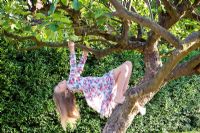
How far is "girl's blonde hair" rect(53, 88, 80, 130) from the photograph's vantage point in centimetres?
420

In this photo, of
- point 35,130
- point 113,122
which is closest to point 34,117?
point 35,130

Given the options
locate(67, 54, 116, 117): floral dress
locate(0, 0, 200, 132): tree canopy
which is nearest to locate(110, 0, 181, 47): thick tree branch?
locate(0, 0, 200, 132): tree canopy

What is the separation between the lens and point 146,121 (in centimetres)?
837

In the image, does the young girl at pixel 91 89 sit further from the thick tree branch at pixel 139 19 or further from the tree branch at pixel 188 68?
the thick tree branch at pixel 139 19

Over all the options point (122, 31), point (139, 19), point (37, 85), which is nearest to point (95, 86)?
point (122, 31)

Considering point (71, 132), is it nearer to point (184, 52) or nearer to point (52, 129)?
point (52, 129)

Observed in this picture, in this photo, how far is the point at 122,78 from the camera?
4133 mm

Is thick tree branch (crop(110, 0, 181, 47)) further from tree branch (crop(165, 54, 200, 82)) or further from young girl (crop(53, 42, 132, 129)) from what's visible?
tree branch (crop(165, 54, 200, 82))

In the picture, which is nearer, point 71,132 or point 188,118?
point 71,132

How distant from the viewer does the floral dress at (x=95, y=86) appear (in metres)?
4.18

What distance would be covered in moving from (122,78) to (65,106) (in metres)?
0.66

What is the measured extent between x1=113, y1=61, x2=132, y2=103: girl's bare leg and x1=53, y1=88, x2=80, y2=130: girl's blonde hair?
48cm

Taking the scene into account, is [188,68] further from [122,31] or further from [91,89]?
[91,89]

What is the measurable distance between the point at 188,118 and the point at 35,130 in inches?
Result: 170
